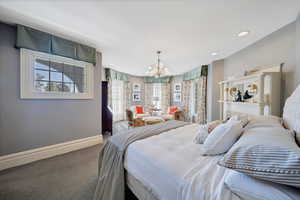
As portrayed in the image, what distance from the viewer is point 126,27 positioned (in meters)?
2.20

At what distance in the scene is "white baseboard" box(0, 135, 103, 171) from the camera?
2.11 meters

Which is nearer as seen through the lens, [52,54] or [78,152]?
[52,54]

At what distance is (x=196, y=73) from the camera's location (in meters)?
5.11

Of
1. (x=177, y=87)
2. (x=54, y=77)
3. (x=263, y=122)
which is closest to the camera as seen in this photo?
(x=263, y=122)

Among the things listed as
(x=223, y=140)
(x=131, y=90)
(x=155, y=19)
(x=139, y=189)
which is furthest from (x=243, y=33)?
(x=131, y=90)

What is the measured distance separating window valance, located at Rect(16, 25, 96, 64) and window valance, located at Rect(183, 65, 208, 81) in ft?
12.2

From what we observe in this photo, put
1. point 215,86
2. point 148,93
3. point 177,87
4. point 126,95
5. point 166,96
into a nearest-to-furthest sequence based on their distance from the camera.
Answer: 1. point 215,86
2. point 126,95
3. point 177,87
4. point 166,96
5. point 148,93

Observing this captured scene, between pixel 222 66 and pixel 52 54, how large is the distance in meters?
4.61

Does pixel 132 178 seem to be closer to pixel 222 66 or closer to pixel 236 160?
pixel 236 160

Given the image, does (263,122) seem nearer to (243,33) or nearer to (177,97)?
(243,33)

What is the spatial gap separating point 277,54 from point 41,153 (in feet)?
15.9

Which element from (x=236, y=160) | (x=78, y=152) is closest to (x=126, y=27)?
(x=236, y=160)

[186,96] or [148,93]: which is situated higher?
[148,93]

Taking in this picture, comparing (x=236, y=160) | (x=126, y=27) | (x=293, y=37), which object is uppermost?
(x=126, y=27)
